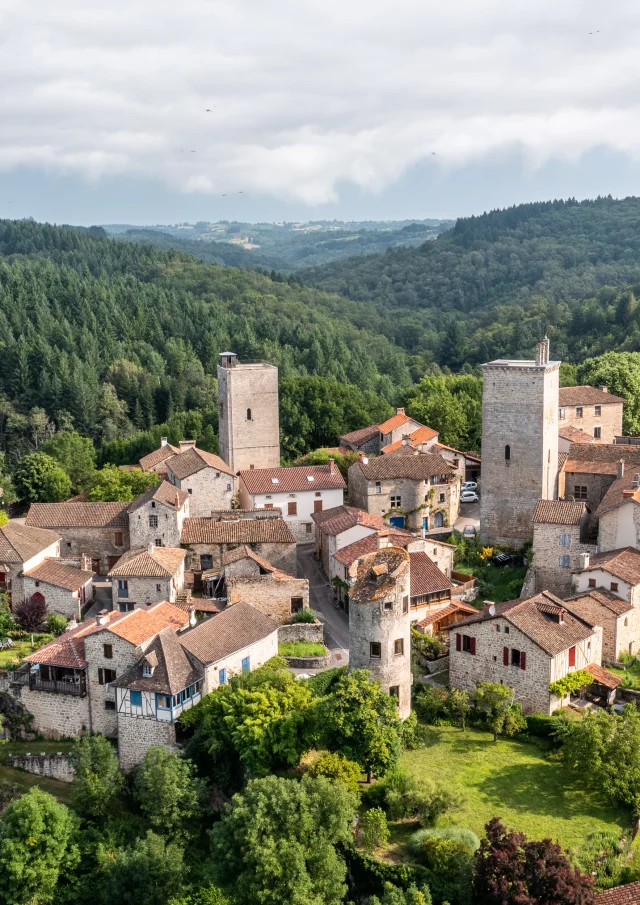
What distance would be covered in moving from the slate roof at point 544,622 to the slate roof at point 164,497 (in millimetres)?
19184

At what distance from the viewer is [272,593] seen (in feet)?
167

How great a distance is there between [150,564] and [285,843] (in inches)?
798

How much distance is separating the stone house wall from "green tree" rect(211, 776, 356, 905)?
16017mm

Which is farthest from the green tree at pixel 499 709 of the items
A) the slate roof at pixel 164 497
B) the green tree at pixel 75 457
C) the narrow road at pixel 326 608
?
the green tree at pixel 75 457

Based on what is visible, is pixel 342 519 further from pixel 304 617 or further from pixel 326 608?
pixel 304 617

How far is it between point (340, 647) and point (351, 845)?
13.8 m

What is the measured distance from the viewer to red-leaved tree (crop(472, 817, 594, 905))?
29.6 metres

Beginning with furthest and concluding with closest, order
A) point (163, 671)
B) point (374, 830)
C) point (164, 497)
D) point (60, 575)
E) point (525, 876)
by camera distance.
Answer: point (164, 497), point (60, 575), point (163, 671), point (374, 830), point (525, 876)

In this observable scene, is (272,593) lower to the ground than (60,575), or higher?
lower

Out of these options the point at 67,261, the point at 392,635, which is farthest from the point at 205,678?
the point at 67,261

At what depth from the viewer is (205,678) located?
4112 cm

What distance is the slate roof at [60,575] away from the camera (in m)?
50.6

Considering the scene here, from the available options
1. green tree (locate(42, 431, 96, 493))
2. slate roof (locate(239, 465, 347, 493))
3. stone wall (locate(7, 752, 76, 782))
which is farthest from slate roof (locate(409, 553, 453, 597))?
green tree (locate(42, 431, 96, 493))

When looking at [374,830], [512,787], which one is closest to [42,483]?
[374,830]
